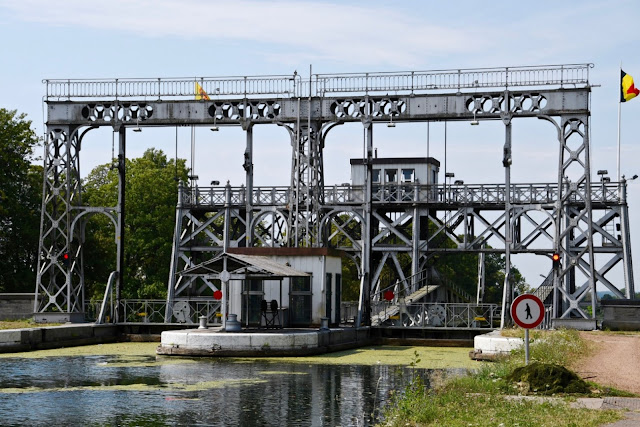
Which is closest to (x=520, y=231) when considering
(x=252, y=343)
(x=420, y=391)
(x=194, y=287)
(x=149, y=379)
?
(x=194, y=287)

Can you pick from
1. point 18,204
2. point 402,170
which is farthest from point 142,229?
point 402,170

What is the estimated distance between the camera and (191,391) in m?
25.5

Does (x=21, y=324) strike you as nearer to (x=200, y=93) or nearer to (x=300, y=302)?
(x=300, y=302)

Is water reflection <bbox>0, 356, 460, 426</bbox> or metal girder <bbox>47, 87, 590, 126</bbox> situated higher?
metal girder <bbox>47, 87, 590, 126</bbox>

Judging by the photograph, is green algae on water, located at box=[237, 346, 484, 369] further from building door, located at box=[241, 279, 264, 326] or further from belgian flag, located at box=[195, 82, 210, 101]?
belgian flag, located at box=[195, 82, 210, 101]

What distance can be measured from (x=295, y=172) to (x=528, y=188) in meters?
13.6

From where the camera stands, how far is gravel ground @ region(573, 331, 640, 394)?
75.0ft

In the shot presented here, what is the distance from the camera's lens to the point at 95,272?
64.2m

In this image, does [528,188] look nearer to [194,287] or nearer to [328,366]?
[194,287]

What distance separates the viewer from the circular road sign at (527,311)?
822 inches

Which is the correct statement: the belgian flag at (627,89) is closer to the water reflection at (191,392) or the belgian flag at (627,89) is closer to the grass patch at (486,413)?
the water reflection at (191,392)

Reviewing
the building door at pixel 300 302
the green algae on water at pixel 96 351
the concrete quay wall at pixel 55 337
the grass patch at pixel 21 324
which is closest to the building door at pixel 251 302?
the building door at pixel 300 302

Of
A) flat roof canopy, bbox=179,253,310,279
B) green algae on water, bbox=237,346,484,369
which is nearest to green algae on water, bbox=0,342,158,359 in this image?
flat roof canopy, bbox=179,253,310,279

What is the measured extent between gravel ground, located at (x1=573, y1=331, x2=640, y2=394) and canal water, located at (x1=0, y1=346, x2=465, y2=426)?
13.5ft
